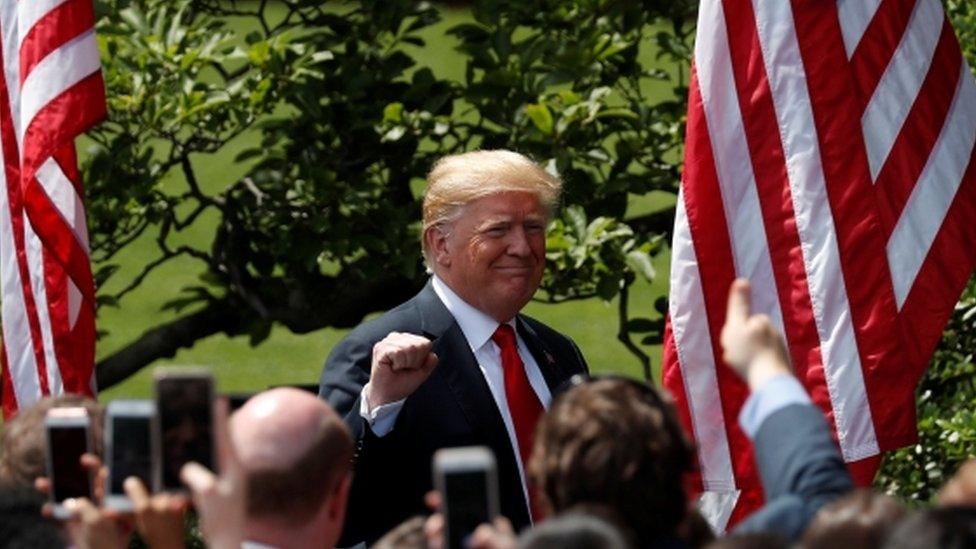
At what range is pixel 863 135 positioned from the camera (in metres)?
5.97

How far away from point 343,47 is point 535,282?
2.37m

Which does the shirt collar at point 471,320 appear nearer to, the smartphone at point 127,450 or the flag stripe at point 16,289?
the flag stripe at point 16,289

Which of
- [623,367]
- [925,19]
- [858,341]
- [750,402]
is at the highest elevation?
[925,19]

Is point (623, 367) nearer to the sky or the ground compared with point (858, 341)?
nearer to the ground

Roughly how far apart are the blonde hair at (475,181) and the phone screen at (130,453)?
221 cm

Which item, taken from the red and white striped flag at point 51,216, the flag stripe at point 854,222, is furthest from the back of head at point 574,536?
the red and white striped flag at point 51,216

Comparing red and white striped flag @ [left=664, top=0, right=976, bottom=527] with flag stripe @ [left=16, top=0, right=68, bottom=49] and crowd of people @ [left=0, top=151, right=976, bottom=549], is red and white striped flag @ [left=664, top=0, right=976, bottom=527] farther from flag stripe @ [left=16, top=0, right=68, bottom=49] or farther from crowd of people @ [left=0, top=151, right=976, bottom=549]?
flag stripe @ [left=16, top=0, right=68, bottom=49]

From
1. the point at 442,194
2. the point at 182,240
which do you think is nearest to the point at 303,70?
the point at 442,194

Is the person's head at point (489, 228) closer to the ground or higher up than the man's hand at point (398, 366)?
higher up

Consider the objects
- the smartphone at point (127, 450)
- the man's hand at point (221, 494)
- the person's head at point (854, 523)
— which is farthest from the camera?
the smartphone at point (127, 450)

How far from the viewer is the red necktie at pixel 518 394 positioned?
18.3ft

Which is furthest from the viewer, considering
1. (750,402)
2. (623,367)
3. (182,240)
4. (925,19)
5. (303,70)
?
(182,240)

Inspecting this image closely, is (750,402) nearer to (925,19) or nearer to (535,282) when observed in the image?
(535,282)

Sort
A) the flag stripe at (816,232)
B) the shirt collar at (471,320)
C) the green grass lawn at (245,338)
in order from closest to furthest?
1. the shirt collar at (471,320)
2. the flag stripe at (816,232)
3. the green grass lawn at (245,338)
